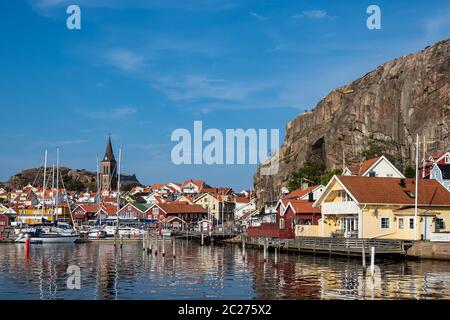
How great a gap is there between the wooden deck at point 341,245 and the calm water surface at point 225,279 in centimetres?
151

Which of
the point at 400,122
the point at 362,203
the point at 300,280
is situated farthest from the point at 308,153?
the point at 300,280

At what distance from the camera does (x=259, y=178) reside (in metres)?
172

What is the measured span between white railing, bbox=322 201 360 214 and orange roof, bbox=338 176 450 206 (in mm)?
1336

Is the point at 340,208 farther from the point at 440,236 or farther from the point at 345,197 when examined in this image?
the point at 440,236

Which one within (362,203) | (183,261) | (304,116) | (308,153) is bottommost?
(183,261)

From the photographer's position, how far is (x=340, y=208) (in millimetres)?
63562

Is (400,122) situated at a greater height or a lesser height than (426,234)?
greater

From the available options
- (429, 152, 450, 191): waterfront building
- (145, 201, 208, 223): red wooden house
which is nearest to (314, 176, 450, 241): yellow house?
(429, 152, 450, 191): waterfront building

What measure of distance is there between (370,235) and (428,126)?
6911cm

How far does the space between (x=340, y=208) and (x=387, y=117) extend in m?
77.6

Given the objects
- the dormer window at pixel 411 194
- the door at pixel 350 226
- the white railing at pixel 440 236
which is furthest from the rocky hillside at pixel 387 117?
the white railing at pixel 440 236

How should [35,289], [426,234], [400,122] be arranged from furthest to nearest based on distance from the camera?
[400,122], [426,234], [35,289]

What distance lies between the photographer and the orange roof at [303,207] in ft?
246
